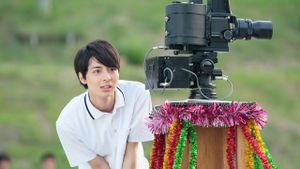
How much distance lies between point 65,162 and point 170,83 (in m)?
9.72

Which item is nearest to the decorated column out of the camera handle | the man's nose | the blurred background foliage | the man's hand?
the camera handle

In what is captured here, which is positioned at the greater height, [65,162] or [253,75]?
[253,75]

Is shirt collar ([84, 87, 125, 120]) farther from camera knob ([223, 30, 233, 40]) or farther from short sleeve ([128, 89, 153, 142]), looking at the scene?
camera knob ([223, 30, 233, 40])

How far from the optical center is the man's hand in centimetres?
404

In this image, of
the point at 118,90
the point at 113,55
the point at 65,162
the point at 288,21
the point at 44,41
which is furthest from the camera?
the point at 288,21

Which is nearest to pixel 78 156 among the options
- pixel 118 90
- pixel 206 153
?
pixel 118 90

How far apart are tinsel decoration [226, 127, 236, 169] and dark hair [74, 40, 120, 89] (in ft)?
2.20

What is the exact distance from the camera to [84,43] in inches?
728

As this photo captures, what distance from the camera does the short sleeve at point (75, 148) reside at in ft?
13.4

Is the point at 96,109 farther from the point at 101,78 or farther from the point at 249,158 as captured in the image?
the point at 249,158

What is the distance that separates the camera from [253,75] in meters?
17.5

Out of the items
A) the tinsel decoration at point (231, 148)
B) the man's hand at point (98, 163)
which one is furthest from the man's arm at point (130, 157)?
the tinsel decoration at point (231, 148)

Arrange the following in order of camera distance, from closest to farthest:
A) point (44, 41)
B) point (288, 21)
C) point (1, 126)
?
1. point (1, 126)
2. point (44, 41)
3. point (288, 21)

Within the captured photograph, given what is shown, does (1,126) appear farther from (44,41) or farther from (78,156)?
(78,156)
